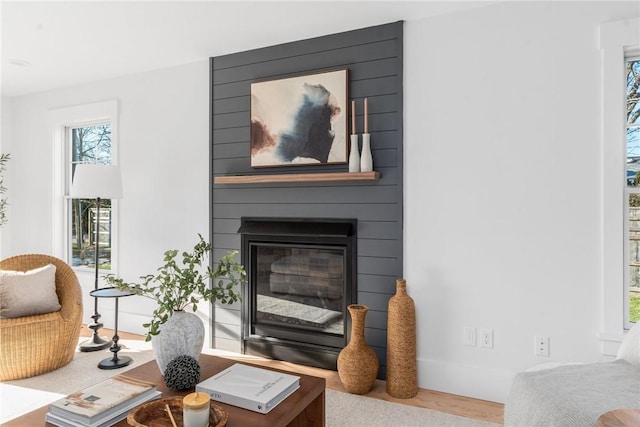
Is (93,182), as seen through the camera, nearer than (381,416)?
No

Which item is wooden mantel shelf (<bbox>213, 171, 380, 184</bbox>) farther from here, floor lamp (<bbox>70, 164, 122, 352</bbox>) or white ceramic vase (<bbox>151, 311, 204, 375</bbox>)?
white ceramic vase (<bbox>151, 311, 204, 375</bbox>)

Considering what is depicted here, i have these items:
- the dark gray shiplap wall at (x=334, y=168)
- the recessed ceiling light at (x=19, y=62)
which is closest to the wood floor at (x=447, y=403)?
the dark gray shiplap wall at (x=334, y=168)

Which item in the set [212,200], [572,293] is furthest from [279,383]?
[212,200]

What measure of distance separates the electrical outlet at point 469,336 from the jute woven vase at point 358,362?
58 centimetres

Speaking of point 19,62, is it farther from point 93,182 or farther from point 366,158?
point 366,158

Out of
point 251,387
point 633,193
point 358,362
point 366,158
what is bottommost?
point 358,362

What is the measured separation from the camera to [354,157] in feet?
9.34

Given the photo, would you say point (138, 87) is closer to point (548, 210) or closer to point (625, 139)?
point (548, 210)

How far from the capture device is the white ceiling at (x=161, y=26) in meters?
2.63

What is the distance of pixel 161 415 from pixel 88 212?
3647mm

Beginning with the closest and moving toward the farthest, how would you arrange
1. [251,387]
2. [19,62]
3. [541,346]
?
1. [251,387]
2. [541,346]
3. [19,62]

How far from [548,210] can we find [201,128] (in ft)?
8.95

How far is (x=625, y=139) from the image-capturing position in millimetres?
2291

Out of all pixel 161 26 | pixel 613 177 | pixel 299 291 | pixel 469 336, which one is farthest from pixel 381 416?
pixel 161 26
